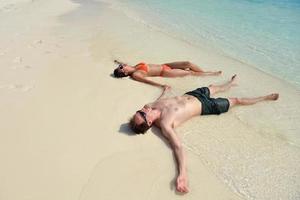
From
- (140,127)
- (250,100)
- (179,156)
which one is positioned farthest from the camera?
(250,100)

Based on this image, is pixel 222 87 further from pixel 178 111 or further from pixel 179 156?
pixel 179 156

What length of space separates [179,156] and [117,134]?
37.4 inches

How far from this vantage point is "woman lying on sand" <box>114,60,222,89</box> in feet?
23.2

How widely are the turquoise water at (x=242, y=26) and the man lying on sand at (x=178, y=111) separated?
82.8 inches

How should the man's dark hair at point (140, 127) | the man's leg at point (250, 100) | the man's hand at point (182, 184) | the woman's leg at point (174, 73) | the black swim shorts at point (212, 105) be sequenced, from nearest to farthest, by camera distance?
the man's hand at point (182, 184), the man's dark hair at point (140, 127), the black swim shorts at point (212, 105), the man's leg at point (250, 100), the woman's leg at point (174, 73)

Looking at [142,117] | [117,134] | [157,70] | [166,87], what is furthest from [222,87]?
[117,134]

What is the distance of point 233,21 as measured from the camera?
11844 millimetres

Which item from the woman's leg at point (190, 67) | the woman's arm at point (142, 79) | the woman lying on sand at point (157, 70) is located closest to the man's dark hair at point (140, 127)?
the woman's arm at point (142, 79)

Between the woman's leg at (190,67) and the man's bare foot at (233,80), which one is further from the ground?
the man's bare foot at (233,80)

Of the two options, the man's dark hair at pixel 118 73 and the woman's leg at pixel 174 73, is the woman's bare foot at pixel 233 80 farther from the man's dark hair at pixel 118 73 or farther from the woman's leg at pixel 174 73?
the man's dark hair at pixel 118 73

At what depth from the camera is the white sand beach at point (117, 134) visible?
4.31 m

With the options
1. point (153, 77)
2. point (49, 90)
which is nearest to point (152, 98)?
point (153, 77)

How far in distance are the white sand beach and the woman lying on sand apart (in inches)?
5.0

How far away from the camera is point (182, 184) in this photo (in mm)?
4293
